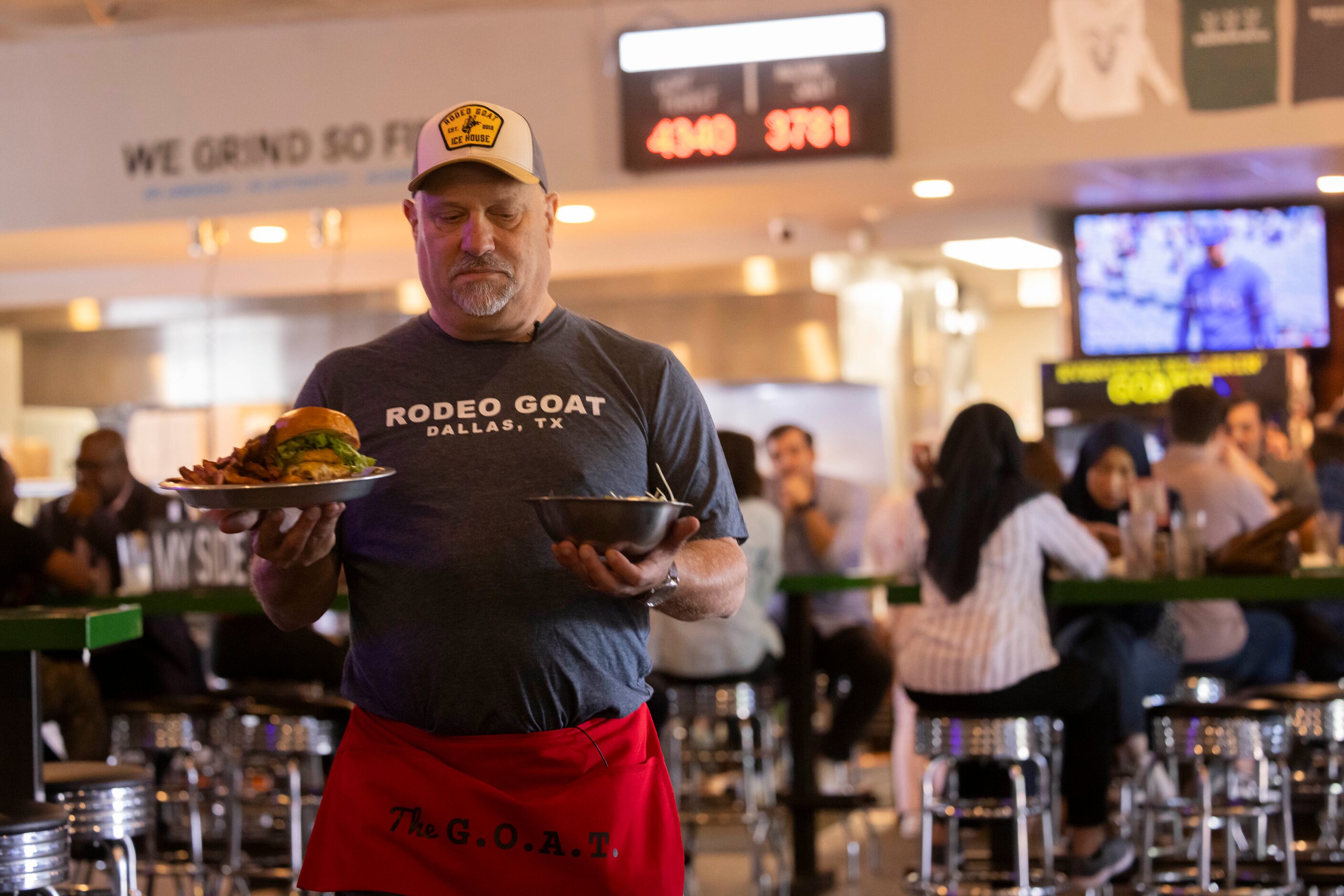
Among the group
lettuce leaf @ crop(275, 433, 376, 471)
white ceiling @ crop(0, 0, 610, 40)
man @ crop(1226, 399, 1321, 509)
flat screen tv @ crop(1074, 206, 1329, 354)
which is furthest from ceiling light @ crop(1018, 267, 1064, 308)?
A: lettuce leaf @ crop(275, 433, 376, 471)

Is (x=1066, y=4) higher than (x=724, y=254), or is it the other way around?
(x=1066, y=4)

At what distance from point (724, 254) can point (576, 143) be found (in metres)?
1.66

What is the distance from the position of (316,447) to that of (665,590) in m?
0.44

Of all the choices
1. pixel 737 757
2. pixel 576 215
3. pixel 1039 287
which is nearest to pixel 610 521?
pixel 737 757

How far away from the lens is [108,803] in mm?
3158

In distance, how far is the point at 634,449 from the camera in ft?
6.57

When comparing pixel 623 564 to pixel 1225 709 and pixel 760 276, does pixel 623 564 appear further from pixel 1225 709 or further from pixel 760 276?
pixel 760 276

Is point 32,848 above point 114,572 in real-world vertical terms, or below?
below

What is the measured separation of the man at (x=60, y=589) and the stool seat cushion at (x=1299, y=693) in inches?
125

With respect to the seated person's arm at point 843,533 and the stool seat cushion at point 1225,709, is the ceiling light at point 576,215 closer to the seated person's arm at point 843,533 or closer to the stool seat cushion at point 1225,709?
the seated person's arm at point 843,533

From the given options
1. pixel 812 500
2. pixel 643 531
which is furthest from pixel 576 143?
pixel 643 531

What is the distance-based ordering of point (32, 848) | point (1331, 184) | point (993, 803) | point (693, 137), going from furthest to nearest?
point (1331, 184), point (693, 137), point (993, 803), point (32, 848)

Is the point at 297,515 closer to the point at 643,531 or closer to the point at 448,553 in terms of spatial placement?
the point at 448,553

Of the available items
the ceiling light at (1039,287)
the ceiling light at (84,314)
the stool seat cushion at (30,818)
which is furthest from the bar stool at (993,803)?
the ceiling light at (84,314)
